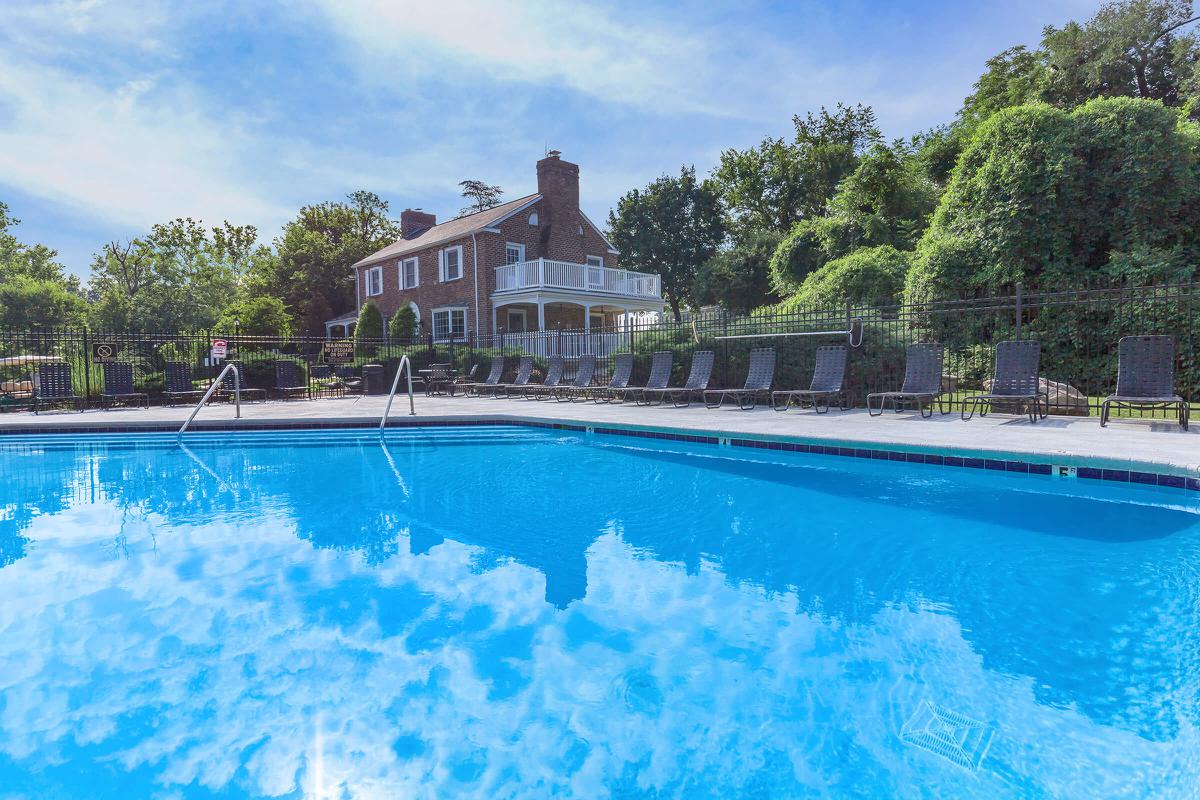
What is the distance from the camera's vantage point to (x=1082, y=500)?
212 inches

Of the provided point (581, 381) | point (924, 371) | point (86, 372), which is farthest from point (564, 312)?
point (924, 371)

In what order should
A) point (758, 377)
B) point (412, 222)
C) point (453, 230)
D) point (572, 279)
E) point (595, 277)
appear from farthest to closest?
point (412, 222), point (453, 230), point (595, 277), point (572, 279), point (758, 377)

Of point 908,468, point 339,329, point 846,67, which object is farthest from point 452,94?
point 339,329

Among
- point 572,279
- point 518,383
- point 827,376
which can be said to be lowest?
point 518,383

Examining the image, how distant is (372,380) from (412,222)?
1522cm

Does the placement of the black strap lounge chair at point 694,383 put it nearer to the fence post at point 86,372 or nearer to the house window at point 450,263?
the fence post at point 86,372

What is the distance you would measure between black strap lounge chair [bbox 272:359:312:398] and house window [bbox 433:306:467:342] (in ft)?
27.8

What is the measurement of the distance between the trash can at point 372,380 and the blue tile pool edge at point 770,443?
7.51m

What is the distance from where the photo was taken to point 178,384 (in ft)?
47.2

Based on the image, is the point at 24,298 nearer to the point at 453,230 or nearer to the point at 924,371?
the point at 453,230

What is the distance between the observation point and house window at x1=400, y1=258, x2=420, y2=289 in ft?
90.6

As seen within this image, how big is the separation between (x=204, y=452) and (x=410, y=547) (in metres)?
6.15

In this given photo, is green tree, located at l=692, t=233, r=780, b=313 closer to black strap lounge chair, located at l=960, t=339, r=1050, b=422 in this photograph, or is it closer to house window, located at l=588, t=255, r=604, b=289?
house window, located at l=588, t=255, r=604, b=289

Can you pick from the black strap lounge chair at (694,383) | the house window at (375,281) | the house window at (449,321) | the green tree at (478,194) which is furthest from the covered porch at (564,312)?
the green tree at (478,194)
